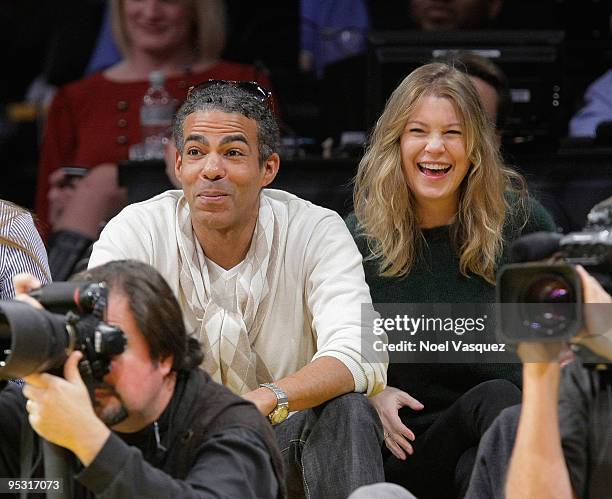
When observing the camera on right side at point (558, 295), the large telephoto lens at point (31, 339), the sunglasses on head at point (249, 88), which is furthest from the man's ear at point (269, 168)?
the large telephoto lens at point (31, 339)

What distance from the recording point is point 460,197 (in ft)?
10.1

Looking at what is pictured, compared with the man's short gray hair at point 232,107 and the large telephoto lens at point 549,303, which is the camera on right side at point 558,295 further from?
the man's short gray hair at point 232,107

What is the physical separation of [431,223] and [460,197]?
3.6 inches

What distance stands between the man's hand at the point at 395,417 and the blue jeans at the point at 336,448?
0.61 feet

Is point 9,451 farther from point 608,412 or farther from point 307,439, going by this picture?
point 608,412

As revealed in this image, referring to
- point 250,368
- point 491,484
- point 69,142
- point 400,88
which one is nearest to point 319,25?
point 69,142

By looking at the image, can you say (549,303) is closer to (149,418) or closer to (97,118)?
(149,418)

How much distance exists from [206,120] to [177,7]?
1701 millimetres

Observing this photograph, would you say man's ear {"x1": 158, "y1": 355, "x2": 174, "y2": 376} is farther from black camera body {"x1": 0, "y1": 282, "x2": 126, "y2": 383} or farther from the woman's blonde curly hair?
the woman's blonde curly hair

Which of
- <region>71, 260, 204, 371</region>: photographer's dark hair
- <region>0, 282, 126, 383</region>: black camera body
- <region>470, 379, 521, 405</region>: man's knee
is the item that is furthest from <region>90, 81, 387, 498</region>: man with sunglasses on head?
<region>0, 282, 126, 383</region>: black camera body

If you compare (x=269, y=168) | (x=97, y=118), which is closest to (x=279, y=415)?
(x=269, y=168)

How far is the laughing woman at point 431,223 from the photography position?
290 centimetres

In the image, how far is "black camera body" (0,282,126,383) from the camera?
1972 millimetres

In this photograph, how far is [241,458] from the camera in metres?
2.08
